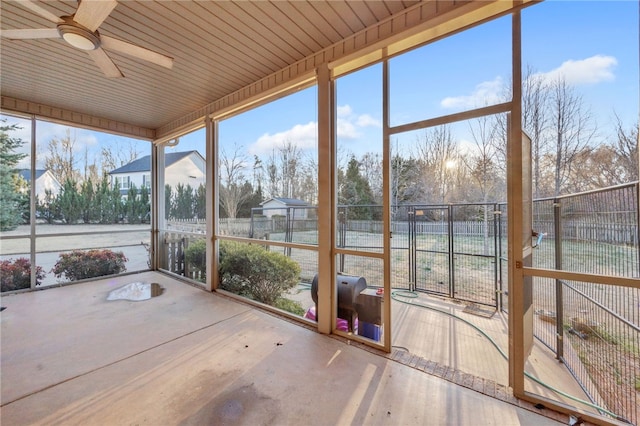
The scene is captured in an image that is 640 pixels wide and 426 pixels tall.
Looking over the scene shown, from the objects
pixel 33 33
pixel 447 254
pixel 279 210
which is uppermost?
pixel 33 33

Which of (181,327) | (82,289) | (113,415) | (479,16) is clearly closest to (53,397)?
(113,415)

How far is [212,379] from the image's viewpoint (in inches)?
85.4

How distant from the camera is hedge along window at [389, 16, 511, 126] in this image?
2.14 meters

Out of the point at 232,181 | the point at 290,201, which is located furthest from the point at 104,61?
the point at 290,201

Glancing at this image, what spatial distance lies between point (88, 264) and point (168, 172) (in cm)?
238

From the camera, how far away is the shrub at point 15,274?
4324 mm

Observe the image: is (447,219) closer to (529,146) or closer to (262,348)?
(529,146)

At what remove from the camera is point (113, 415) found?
1.78 m

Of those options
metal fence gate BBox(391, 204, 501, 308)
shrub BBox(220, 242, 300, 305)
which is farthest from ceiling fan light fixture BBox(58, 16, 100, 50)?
metal fence gate BBox(391, 204, 501, 308)

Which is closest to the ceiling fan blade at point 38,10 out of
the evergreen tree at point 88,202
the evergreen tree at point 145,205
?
the evergreen tree at point 88,202

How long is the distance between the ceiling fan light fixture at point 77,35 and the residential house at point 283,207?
A: 241 cm

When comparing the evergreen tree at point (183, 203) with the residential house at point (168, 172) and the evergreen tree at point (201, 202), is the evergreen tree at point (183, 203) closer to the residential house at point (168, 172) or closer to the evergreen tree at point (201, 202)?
the residential house at point (168, 172)

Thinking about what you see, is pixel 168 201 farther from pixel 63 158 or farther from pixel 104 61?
pixel 104 61

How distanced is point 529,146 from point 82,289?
21.9 feet
